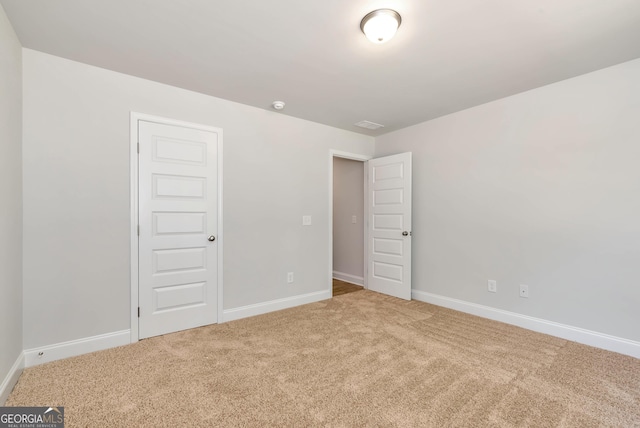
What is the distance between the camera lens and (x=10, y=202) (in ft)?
6.66

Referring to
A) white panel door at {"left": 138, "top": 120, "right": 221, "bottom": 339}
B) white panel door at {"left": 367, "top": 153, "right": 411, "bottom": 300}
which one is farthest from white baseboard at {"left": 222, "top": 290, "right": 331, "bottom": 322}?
white panel door at {"left": 367, "top": 153, "right": 411, "bottom": 300}

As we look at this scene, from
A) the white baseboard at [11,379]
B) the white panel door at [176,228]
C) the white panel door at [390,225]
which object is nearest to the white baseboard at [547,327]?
the white panel door at [390,225]

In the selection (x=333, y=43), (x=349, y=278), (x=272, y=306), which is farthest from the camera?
(x=349, y=278)

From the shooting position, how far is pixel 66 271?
2.47 meters

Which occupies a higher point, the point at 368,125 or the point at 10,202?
the point at 368,125

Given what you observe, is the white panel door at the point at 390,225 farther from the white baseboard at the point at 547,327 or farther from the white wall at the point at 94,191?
the white wall at the point at 94,191

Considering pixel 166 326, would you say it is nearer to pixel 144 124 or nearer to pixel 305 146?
pixel 144 124

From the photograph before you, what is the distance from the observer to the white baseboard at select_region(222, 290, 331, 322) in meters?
3.34

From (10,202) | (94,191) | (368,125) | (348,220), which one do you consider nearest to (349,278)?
(348,220)

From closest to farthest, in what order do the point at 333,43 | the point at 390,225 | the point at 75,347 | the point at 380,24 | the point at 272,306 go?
the point at 380,24 < the point at 333,43 < the point at 75,347 < the point at 272,306 < the point at 390,225

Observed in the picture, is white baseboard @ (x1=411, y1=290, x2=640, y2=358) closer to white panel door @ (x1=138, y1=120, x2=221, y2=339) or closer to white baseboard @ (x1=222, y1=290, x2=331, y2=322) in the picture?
white baseboard @ (x1=222, y1=290, x2=331, y2=322)

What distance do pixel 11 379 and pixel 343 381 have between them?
2223mm

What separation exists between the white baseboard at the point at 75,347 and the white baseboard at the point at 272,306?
0.96 meters

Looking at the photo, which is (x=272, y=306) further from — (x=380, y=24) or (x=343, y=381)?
(x=380, y=24)
